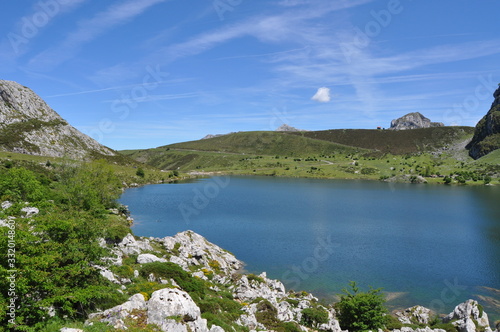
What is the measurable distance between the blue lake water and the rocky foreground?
5.74 metres

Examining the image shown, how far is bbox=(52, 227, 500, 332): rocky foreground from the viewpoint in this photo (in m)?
21.4

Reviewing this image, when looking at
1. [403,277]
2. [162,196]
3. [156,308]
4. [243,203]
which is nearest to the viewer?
[156,308]

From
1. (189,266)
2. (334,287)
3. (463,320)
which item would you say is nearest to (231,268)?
(189,266)

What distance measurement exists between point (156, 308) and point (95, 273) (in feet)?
17.5

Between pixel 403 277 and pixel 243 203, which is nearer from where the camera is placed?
pixel 403 277

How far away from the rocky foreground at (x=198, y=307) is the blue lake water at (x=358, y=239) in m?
5.74

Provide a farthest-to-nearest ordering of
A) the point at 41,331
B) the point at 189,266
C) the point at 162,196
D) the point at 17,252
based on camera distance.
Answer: the point at 162,196 < the point at 189,266 < the point at 17,252 < the point at 41,331

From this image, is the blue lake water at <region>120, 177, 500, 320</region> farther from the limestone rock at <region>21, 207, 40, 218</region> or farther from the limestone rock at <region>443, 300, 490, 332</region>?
the limestone rock at <region>21, 207, 40, 218</region>

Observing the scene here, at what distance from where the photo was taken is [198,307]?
25156mm

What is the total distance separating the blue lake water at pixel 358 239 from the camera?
52719mm

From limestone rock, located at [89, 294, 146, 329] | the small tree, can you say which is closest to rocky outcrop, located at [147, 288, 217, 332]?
limestone rock, located at [89, 294, 146, 329]

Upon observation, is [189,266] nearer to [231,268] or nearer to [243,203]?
[231,268]

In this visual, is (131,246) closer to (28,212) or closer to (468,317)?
(28,212)

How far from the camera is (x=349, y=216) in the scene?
106 metres
